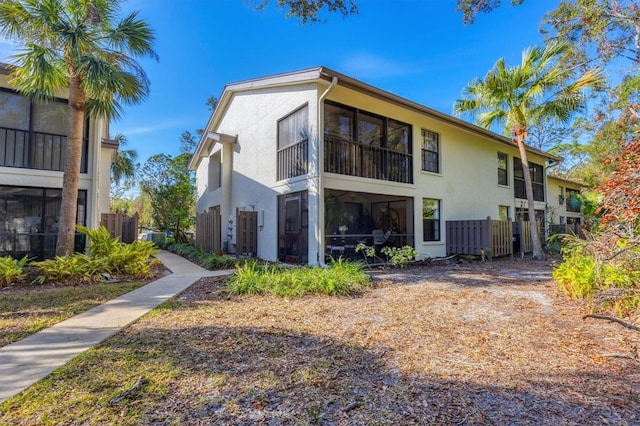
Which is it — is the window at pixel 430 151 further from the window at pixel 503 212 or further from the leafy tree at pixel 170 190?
the leafy tree at pixel 170 190

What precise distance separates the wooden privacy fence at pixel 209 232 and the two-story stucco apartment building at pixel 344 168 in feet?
2.34

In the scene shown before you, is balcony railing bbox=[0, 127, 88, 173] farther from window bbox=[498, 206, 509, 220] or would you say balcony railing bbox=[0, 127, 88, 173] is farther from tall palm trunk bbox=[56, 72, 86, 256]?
window bbox=[498, 206, 509, 220]

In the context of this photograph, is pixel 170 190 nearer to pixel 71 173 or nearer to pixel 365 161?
pixel 71 173

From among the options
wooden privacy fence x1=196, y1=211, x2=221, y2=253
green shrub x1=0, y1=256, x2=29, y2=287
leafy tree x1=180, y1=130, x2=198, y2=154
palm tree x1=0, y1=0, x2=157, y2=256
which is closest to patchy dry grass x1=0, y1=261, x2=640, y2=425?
green shrub x1=0, y1=256, x2=29, y2=287

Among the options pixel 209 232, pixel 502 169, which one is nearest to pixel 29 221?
pixel 209 232

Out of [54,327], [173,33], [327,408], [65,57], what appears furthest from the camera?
[173,33]

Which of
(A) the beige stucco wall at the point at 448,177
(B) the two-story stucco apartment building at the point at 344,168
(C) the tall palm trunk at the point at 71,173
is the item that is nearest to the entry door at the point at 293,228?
(B) the two-story stucco apartment building at the point at 344,168

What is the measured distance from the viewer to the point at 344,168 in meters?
10.5

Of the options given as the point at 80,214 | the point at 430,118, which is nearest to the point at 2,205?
the point at 80,214

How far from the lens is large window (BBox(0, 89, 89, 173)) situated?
9.56 metres

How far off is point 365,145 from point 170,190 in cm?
1521

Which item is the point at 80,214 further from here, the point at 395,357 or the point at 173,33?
the point at 395,357

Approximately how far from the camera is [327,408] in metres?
2.57

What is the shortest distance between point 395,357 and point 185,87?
82.3 ft
